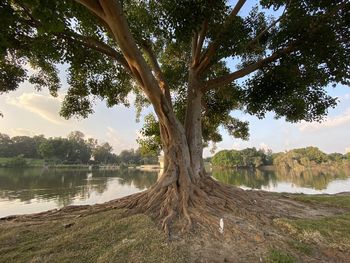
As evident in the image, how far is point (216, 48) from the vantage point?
26.3 ft

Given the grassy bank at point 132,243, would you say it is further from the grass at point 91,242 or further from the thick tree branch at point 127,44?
the thick tree branch at point 127,44

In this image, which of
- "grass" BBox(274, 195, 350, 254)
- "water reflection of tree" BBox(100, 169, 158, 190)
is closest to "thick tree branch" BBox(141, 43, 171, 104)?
"grass" BBox(274, 195, 350, 254)

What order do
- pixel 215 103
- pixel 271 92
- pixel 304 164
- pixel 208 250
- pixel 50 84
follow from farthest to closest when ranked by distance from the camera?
1. pixel 304 164
2. pixel 215 103
3. pixel 50 84
4. pixel 271 92
5. pixel 208 250

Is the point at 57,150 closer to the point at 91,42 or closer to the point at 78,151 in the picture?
the point at 78,151

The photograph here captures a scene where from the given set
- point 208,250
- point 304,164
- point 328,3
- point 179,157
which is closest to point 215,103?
point 179,157

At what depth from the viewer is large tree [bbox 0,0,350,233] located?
6.31 m

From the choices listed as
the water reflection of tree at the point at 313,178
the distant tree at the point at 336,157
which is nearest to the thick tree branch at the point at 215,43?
the water reflection of tree at the point at 313,178

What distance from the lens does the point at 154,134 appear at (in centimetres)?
1195

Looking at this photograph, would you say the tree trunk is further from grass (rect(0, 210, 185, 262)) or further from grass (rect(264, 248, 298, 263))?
grass (rect(264, 248, 298, 263))

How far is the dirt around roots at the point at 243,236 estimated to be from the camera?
13.5ft

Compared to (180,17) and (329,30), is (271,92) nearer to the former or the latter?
(329,30)

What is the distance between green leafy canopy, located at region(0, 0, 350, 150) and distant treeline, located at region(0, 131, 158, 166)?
64.8 m

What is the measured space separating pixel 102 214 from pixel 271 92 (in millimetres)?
6741

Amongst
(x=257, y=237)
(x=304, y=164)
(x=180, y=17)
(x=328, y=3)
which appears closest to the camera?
(x=257, y=237)
